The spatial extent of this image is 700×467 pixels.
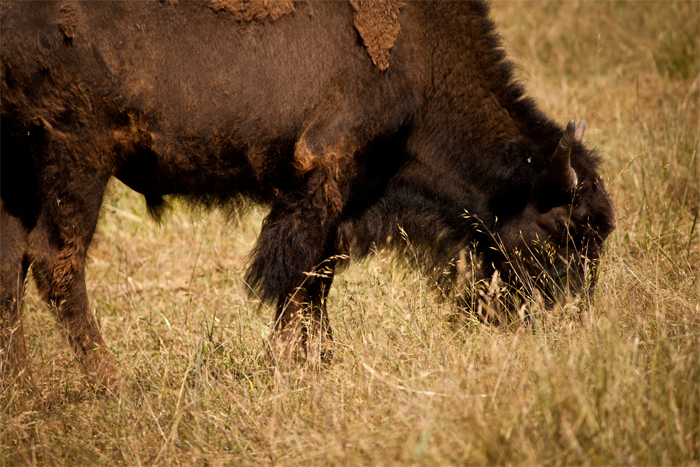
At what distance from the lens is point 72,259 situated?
3.21 m

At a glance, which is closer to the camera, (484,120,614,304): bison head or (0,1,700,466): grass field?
(0,1,700,466): grass field

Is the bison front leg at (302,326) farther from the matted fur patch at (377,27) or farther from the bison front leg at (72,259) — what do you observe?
the matted fur patch at (377,27)

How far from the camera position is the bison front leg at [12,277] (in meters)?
3.30

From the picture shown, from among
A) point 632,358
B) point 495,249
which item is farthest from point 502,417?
point 495,249

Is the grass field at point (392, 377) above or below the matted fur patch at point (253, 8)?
below

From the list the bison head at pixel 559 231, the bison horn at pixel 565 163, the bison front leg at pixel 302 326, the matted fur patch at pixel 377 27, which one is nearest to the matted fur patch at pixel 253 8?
the matted fur patch at pixel 377 27

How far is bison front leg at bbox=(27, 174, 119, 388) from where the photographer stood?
305cm

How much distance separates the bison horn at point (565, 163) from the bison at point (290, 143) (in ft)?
0.03

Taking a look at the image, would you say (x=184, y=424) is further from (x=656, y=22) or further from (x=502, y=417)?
(x=656, y=22)

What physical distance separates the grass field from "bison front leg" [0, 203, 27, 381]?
0.17m

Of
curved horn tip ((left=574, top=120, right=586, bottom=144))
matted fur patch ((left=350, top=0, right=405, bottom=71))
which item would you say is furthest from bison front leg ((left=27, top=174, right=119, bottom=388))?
curved horn tip ((left=574, top=120, right=586, bottom=144))

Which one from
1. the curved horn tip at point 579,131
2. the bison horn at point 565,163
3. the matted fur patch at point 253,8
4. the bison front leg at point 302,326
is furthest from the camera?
the curved horn tip at point 579,131

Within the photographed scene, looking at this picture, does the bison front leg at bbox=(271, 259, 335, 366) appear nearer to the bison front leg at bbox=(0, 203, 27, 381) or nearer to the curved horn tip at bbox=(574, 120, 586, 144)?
the bison front leg at bbox=(0, 203, 27, 381)

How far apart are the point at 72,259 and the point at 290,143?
1.27 m
